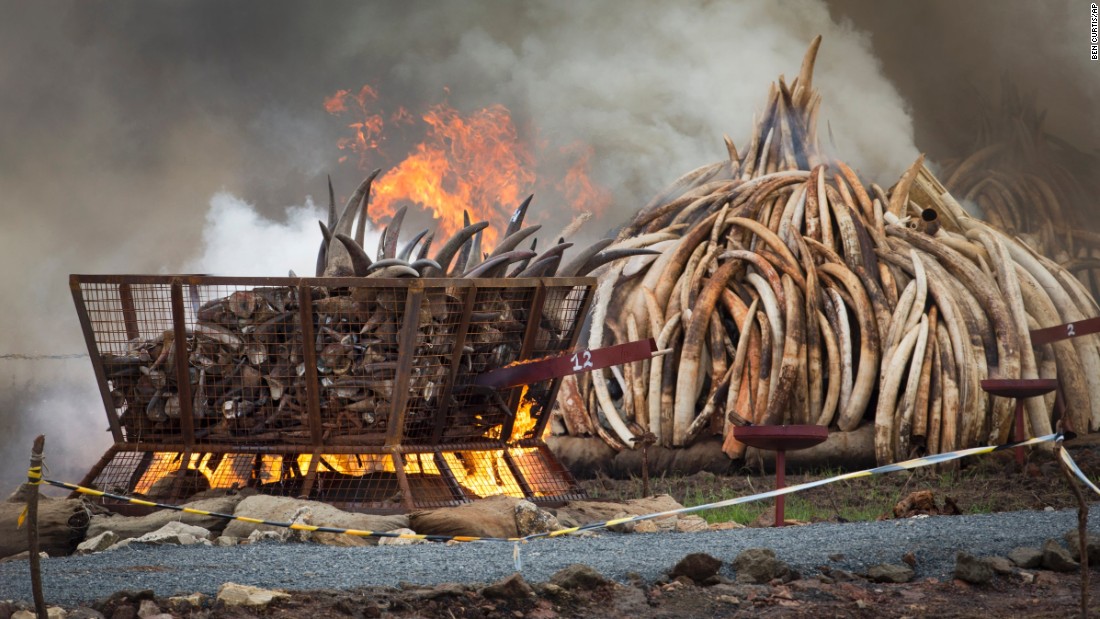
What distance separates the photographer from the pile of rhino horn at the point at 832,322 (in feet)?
32.2

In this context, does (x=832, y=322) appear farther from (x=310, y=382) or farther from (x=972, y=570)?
(x=972, y=570)

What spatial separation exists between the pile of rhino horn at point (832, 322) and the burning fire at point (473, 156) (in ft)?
6.02

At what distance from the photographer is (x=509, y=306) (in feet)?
25.3

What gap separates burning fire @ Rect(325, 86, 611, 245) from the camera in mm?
12847

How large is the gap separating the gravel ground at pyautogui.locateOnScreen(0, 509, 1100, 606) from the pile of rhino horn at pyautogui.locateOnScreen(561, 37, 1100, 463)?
12.2 ft

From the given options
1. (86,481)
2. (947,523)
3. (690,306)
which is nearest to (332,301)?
(86,481)

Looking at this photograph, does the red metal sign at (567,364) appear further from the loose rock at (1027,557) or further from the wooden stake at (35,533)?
the wooden stake at (35,533)

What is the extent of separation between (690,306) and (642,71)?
3488 mm

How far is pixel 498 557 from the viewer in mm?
5480

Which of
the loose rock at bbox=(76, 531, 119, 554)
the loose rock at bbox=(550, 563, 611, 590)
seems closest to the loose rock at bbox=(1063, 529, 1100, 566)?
the loose rock at bbox=(550, 563, 611, 590)

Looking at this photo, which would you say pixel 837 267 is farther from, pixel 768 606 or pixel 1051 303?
pixel 768 606

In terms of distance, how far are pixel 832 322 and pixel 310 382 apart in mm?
4644

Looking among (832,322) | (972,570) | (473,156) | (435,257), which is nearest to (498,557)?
(972,570)

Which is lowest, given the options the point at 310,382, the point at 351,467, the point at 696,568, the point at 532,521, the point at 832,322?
the point at 696,568
